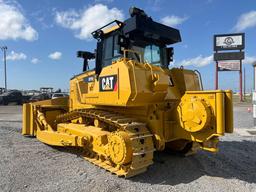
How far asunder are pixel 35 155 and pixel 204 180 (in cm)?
426

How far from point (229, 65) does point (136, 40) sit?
31870 millimetres

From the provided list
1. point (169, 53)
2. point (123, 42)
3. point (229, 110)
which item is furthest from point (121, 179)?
point (169, 53)

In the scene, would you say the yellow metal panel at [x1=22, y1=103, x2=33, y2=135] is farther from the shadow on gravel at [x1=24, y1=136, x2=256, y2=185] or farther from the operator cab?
the operator cab

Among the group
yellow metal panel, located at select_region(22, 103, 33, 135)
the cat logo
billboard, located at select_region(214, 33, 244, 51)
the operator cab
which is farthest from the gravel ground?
billboard, located at select_region(214, 33, 244, 51)

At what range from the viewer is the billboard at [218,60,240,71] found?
35812mm

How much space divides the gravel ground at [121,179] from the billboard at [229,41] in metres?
29.5

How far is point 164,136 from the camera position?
605cm

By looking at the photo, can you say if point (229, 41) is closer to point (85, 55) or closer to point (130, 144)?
point (85, 55)

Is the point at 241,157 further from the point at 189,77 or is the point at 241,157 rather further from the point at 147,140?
the point at 147,140

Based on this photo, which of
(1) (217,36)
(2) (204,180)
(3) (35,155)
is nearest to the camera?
(2) (204,180)

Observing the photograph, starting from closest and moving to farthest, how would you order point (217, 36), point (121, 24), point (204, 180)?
1. point (204, 180)
2. point (121, 24)
3. point (217, 36)

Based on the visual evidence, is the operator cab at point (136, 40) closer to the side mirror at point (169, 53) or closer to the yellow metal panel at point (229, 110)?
the side mirror at point (169, 53)

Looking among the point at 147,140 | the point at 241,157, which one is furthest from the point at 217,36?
the point at 147,140

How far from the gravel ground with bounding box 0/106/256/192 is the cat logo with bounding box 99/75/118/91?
5.70 ft
